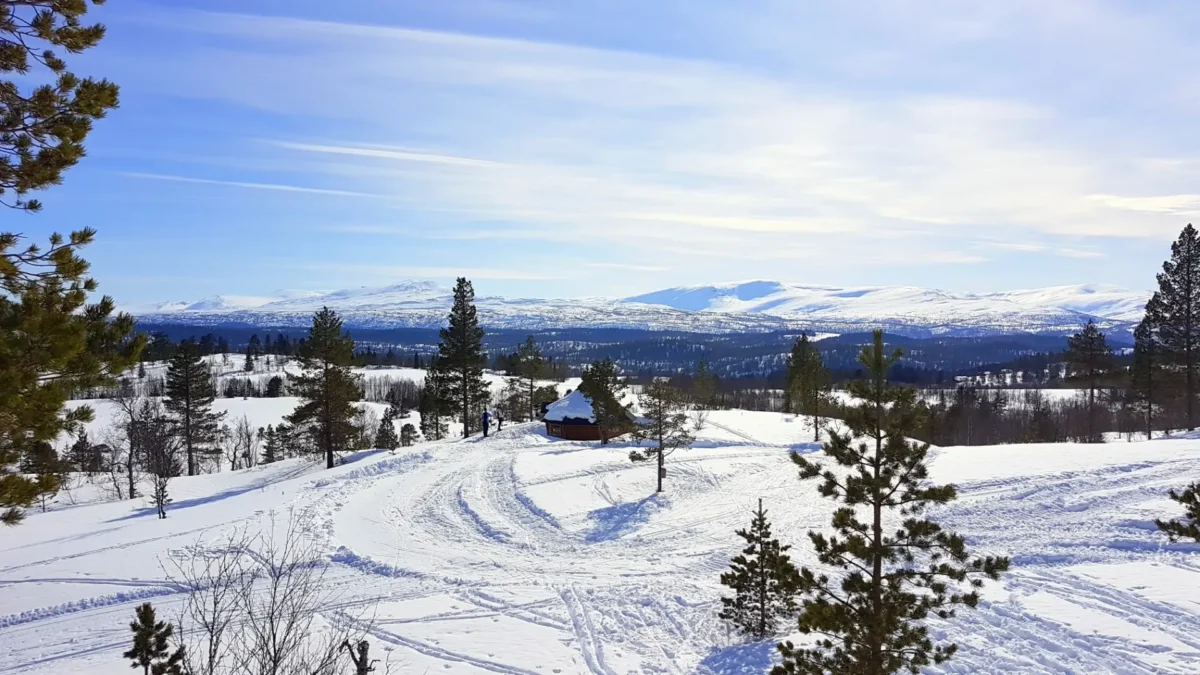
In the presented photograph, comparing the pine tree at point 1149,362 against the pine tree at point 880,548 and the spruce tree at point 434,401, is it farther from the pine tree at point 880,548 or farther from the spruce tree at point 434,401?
the spruce tree at point 434,401

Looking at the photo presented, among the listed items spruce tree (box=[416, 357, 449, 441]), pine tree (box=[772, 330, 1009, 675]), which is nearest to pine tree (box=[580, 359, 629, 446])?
spruce tree (box=[416, 357, 449, 441])

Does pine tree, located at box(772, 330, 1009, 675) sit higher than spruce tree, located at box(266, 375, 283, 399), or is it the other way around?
pine tree, located at box(772, 330, 1009, 675)

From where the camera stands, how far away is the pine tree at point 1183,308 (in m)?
32.7

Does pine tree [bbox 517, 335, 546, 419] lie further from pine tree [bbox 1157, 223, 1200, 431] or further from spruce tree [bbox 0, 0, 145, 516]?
spruce tree [bbox 0, 0, 145, 516]

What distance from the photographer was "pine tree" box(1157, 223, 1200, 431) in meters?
32.7

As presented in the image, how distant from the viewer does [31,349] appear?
547 centimetres

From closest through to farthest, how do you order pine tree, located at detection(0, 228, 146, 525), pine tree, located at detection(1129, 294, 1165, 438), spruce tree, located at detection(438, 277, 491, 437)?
1. pine tree, located at detection(0, 228, 146, 525)
2. pine tree, located at detection(1129, 294, 1165, 438)
3. spruce tree, located at detection(438, 277, 491, 437)

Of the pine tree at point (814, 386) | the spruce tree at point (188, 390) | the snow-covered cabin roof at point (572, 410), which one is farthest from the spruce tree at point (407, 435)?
the pine tree at point (814, 386)

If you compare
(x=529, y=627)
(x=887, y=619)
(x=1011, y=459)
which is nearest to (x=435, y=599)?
(x=529, y=627)

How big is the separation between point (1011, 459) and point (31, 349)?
3287cm

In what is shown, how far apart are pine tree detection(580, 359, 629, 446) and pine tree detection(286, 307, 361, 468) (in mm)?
13828

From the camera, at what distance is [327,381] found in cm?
Answer: 3444

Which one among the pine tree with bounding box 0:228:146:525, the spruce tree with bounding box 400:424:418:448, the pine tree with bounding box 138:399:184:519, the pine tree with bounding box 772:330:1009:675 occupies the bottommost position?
the spruce tree with bounding box 400:424:418:448

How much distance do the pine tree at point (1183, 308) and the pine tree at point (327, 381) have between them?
140 feet
